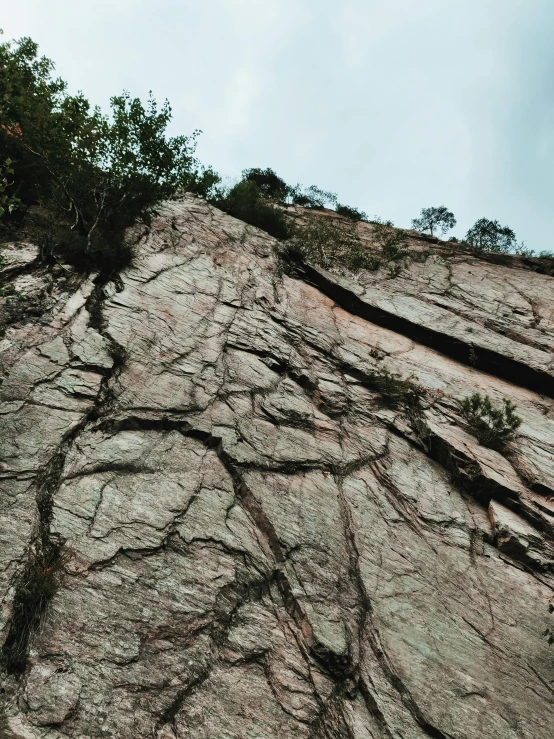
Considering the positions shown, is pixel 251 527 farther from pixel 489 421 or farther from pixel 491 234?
pixel 491 234

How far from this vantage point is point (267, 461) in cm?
1043

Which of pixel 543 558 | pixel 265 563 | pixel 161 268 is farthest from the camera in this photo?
pixel 161 268

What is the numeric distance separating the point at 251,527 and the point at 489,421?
744 cm

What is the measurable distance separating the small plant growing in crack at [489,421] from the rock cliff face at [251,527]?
381 mm

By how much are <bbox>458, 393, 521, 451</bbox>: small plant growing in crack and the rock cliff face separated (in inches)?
15.0

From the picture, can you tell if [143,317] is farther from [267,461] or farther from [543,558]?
[543,558]

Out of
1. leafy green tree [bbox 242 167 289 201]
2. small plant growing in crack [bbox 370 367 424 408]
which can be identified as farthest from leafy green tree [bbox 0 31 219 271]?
leafy green tree [bbox 242 167 289 201]

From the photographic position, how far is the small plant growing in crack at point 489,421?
12609 millimetres

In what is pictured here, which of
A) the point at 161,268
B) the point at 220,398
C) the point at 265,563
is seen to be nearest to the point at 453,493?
the point at 265,563

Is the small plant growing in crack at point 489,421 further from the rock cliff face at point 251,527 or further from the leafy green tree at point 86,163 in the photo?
the leafy green tree at point 86,163

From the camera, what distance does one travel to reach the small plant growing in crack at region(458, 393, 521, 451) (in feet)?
41.4

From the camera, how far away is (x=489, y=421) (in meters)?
13.1

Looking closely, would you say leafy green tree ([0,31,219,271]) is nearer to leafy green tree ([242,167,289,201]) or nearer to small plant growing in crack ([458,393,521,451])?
small plant growing in crack ([458,393,521,451])

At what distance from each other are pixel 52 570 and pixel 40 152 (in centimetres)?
1454
